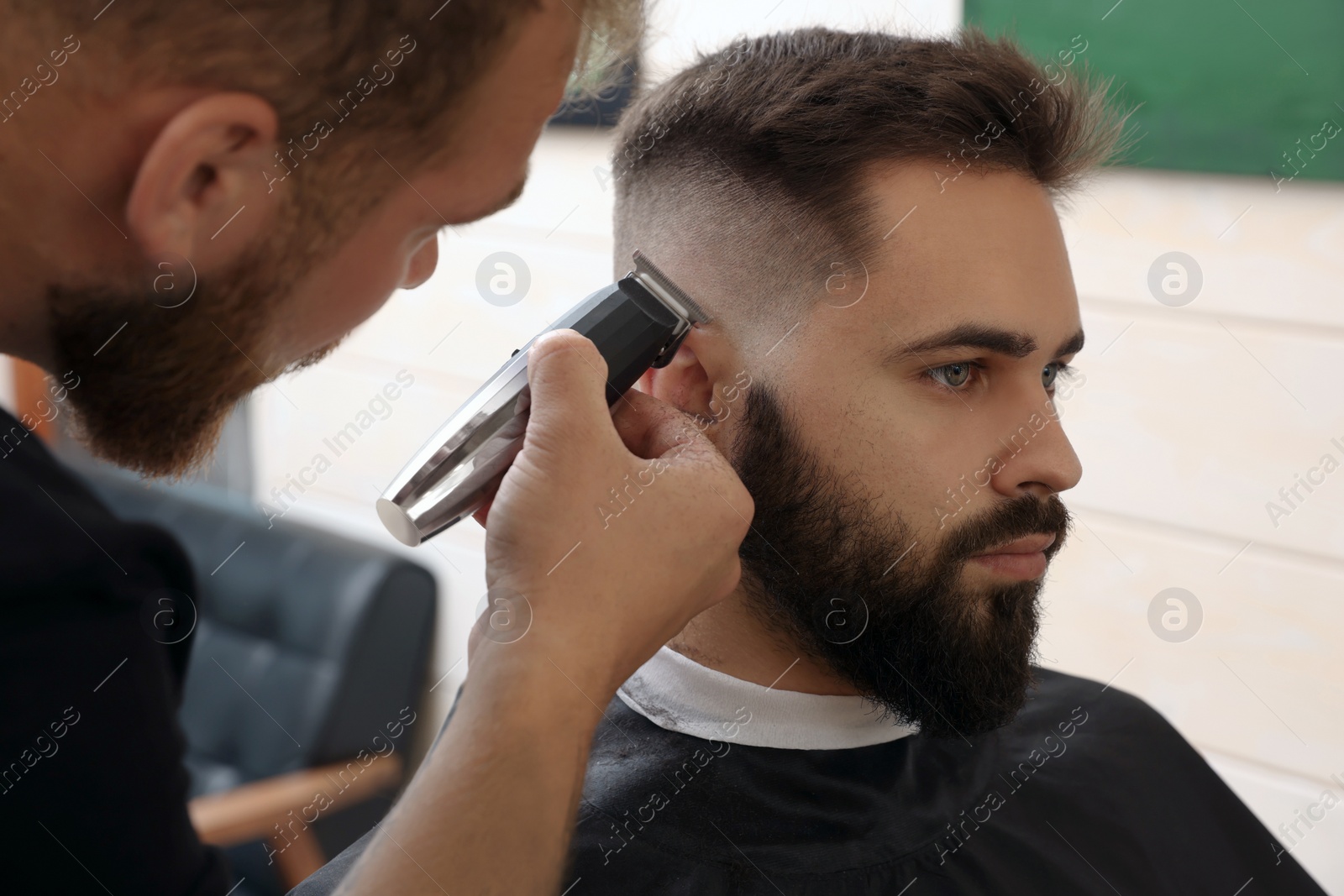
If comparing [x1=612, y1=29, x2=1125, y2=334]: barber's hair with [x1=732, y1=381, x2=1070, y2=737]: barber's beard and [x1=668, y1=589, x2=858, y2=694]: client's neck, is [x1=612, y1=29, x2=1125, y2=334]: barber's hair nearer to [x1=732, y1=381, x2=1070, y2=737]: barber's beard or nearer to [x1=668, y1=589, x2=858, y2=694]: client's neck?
[x1=732, y1=381, x2=1070, y2=737]: barber's beard

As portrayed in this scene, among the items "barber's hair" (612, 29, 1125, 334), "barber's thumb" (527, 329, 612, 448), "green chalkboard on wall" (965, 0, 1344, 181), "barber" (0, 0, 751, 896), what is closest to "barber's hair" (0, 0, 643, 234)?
"barber" (0, 0, 751, 896)

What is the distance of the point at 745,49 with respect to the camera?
5.51 ft

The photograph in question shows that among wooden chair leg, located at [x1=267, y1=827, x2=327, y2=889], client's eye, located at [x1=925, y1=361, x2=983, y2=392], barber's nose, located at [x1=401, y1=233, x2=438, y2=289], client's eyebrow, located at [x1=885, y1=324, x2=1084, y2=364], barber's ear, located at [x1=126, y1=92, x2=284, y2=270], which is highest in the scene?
barber's ear, located at [x1=126, y1=92, x2=284, y2=270]

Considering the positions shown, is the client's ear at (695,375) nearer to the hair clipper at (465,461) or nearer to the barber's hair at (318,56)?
the hair clipper at (465,461)

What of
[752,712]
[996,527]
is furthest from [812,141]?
[752,712]

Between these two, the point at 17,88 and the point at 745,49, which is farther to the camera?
the point at 745,49

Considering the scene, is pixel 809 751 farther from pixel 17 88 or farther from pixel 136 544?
pixel 17 88

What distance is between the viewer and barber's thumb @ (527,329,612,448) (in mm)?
1092

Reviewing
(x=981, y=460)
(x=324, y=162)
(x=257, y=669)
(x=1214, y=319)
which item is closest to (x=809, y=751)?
(x=981, y=460)

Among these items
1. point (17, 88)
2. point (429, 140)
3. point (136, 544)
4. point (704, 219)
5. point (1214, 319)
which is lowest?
point (1214, 319)

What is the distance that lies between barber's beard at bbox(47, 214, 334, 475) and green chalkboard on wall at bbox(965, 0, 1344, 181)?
175 cm

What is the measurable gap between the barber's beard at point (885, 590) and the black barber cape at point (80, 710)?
0.79 m

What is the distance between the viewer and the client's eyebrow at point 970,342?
142 cm

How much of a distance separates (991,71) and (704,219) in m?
0.50
